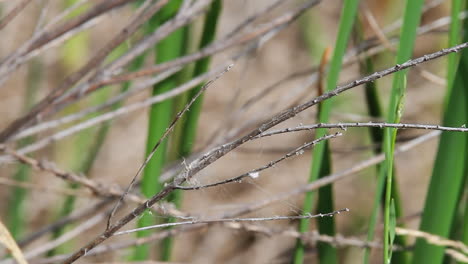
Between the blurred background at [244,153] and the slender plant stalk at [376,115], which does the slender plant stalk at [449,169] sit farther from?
the blurred background at [244,153]

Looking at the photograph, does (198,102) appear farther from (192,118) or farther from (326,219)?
(326,219)

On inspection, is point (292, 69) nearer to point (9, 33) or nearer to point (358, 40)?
point (9, 33)

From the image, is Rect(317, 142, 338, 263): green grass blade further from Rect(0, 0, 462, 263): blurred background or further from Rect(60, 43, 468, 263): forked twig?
Rect(0, 0, 462, 263): blurred background

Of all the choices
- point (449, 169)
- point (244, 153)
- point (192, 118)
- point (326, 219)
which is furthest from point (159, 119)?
point (244, 153)

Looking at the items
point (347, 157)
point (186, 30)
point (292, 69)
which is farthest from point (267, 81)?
point (186, 30)

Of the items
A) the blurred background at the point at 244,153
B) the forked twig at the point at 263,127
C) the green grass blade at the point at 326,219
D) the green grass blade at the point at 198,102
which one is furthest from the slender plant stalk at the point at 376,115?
the blurred background at the point at 244,153

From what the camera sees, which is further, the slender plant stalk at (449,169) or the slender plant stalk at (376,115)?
the slender plant stalk at (376,115)

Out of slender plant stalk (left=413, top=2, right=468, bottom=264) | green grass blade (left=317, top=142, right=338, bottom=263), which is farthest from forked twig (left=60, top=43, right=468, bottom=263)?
green grass blade (left=317, top=142, right=338, bottom=263)

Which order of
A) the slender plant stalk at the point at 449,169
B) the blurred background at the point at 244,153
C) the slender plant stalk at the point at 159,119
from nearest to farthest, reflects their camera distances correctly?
1. the slender plant stalk at the point at 449,169
2. the slender plant stalk at the point at 159,119
3. the blurred background at the point at 244,153
